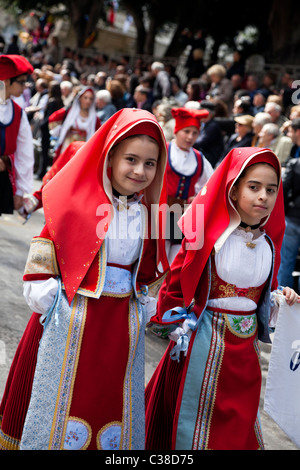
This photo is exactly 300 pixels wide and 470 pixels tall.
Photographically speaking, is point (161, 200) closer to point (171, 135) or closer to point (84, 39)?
point (171, 135)

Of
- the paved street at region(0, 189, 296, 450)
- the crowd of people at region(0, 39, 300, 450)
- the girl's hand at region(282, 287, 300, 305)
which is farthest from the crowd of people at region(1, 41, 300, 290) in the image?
the crowd of people at region(0, 39, 300, 450)

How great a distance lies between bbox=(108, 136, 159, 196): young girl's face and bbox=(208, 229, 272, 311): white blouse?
59 cm

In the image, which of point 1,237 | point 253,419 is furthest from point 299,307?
point 1,237

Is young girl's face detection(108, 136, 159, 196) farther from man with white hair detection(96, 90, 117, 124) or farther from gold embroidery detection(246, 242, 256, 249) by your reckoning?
man with white hair detection(96, 90, 117, 124)

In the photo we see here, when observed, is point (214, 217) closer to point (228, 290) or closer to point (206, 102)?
point (228, 290)

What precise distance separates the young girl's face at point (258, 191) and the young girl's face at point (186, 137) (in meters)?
2.51

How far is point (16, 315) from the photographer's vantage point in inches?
206

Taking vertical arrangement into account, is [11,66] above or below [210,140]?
above

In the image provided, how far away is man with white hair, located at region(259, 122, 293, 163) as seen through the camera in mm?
7266

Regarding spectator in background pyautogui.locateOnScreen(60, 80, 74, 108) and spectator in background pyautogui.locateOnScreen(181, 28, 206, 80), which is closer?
spectator in background pyautogui.locateOnScreen(60, 80, 74, 108)

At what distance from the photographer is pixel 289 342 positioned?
3.39 meters

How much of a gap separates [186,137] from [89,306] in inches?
122

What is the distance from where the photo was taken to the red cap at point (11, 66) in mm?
5000
